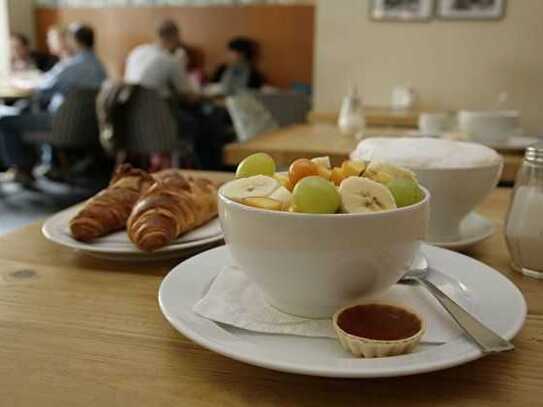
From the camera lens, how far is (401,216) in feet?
1.57

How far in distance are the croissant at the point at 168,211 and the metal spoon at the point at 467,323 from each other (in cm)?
26

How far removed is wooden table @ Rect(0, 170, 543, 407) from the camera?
42 cm

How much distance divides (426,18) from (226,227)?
303cm

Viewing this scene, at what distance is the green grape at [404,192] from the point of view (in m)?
0.51

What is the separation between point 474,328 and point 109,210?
0.43 m

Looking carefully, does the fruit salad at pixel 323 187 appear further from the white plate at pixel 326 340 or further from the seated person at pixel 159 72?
the seated person at pixel 159 72

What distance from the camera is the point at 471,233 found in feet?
2.53

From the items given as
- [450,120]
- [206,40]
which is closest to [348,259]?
[450,120]

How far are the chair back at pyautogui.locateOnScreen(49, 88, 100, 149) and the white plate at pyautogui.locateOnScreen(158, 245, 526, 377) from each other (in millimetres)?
3029

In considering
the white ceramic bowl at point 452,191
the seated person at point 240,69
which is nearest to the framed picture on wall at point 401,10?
the seated person at point 240,69

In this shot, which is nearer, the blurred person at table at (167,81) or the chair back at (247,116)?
the chair back at (247,116)

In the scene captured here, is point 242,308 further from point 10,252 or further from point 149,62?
point 149,62

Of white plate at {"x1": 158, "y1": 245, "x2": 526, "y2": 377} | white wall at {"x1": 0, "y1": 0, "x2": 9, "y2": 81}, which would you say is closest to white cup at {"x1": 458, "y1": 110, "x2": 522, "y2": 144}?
white plate at {"x1": 158, "y1": 245, "x2": 526, "y2": 377}

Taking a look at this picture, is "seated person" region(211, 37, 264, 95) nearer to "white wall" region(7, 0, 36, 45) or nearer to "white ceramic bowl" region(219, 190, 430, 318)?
"white wall" region(7, 0, 36, 45)
